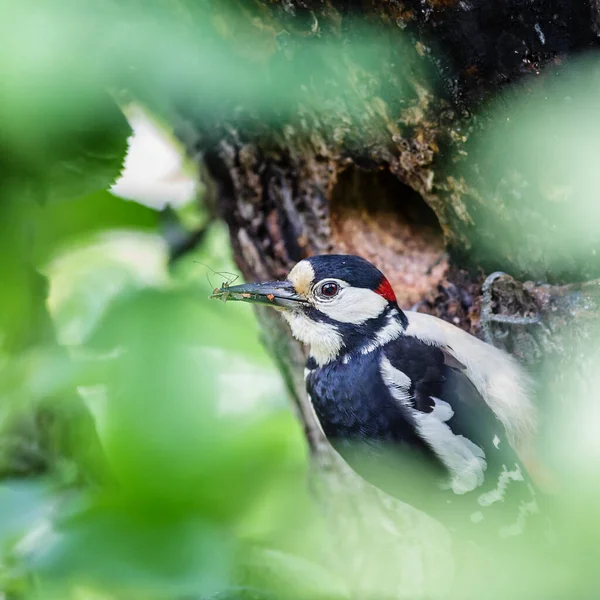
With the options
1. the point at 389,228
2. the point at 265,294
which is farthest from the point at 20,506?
the point at 389,228

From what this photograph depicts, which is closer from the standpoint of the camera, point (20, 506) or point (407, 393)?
point (20, 506)

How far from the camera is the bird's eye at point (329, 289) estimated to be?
165cm

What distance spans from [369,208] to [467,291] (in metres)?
0.42

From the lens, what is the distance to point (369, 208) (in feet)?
6.79

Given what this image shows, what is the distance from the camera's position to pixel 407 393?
1564 millimetres

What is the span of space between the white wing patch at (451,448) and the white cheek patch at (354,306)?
258mm

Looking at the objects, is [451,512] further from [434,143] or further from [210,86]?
[210,86]

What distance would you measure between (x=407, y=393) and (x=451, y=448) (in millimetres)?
154

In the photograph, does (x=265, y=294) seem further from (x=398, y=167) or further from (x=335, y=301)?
(x=398, y=167)

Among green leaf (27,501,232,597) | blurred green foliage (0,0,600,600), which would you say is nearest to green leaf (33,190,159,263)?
blurred green foliage (0,0,600,600)

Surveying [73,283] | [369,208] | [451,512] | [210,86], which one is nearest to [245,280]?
[369,208]

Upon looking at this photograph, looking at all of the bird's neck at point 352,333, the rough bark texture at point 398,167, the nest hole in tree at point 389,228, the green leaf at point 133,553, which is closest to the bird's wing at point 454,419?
the bird's neck at point 352,333

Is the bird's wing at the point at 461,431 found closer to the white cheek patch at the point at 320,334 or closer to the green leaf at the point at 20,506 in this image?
the white cheek patch at the point at 320,334

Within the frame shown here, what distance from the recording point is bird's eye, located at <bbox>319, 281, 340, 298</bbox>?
1.65 m
